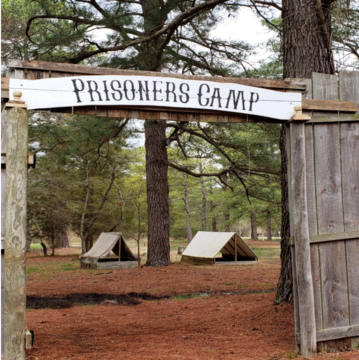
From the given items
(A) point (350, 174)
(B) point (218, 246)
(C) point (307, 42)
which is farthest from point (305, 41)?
(B) point (218, 246)

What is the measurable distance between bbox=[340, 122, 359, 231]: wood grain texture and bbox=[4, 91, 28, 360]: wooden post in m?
3.26

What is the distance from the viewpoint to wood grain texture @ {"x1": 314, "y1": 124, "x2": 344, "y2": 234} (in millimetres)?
4875

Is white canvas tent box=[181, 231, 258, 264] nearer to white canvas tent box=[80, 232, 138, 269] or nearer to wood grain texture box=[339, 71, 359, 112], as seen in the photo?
white canvas tent box=[80, 232, 138, 269]

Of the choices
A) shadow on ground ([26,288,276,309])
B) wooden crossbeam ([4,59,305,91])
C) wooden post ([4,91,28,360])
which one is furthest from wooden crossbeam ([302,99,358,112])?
shadow on ground ([26,288,276,309])

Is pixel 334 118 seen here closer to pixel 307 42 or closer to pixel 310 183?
pixel 310 183

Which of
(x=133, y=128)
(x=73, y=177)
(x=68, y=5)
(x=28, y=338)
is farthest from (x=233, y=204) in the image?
(x=28, y=338)

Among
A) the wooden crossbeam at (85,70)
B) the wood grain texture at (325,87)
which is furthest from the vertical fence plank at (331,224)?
the wooden crossbeam at (85,70)

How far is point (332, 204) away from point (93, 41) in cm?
783

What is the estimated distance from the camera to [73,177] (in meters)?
20.4

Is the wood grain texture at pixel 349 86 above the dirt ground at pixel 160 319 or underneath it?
above

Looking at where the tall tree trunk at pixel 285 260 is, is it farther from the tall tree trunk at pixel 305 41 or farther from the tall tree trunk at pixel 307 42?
the tall tree trunk at pixel 307 42

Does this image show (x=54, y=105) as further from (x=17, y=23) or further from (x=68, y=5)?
(x=17, y=23)

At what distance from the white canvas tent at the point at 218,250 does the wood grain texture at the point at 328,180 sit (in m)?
10.6

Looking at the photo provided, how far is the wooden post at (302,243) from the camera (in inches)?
181
